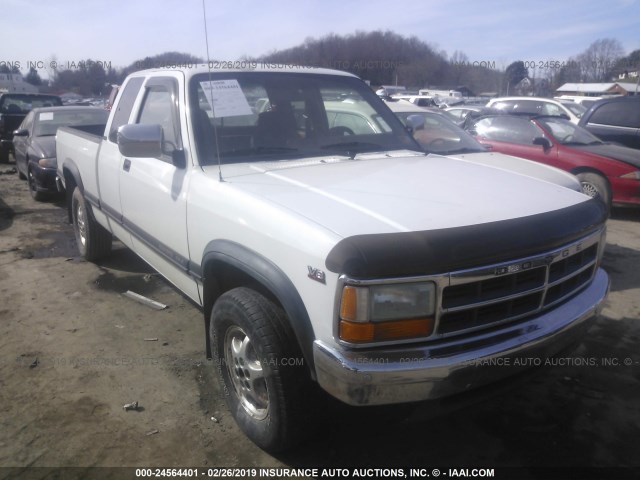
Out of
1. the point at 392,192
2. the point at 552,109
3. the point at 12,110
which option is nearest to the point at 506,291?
the point at 392,192

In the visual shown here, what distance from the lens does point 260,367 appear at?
2611mm

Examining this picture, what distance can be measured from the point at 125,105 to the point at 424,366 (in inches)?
139

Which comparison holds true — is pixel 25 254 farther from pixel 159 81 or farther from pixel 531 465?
pixel 531 465

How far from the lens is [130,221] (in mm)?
4051

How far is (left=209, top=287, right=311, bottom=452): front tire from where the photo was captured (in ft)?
7.79

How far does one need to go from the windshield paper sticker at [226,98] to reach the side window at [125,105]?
1.14 metres

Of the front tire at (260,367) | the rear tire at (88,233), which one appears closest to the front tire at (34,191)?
the rear tire at (88,233)

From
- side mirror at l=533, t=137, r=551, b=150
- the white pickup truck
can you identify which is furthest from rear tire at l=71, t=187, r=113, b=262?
side mirror at l=533, t=137, r=551, b=150

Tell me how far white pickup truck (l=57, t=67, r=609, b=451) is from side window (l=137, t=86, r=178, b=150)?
0.07 feet

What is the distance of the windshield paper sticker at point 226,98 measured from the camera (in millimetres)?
3176

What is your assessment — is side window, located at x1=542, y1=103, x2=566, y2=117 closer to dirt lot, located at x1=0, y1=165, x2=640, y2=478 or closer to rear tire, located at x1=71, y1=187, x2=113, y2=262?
dirt lot, located at x1=0, y1=165, x2=640, y2=478

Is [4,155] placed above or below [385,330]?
below

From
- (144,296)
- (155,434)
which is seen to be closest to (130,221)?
(144,296)

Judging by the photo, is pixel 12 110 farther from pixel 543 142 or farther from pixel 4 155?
pixel 543 142
